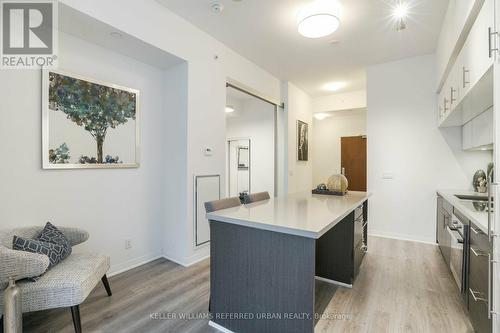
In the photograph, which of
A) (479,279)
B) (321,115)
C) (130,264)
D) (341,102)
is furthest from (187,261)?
(321,115)

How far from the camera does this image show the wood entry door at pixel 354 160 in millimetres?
6246

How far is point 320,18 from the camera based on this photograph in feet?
8.51

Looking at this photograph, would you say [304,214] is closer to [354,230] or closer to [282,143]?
[354,230]

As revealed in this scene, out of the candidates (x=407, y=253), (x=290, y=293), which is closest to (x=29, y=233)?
(x=290, y=293)

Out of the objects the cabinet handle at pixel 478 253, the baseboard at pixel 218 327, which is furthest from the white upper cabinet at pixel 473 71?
the baseboard at pixel 218 327

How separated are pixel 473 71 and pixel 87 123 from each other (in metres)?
3.46

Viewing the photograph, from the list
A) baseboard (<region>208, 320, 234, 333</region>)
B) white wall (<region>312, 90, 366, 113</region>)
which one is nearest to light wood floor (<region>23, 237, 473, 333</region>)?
baseboard (<region>208, 320, 234, 333</region>)

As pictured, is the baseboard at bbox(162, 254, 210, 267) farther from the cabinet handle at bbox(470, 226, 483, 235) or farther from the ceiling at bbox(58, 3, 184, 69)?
the cabinet handle at bbox(470, 226, 483, 235)

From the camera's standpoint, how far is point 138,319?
196 centimetres

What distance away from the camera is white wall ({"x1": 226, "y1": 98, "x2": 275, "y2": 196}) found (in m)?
5.89

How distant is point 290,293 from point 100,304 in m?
1.70

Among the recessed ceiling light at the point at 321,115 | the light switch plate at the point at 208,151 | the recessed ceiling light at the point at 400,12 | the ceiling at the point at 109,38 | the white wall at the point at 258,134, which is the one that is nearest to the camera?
the ceiling at the point at 109,38

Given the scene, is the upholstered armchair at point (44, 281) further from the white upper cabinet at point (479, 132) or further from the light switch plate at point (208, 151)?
the white upper cabinet at point (479, 132)

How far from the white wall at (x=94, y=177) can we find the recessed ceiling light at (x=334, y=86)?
137 inches
